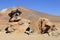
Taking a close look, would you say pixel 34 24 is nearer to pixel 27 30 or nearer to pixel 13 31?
pixel 27 30

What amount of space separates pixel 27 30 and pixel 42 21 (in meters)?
1.86

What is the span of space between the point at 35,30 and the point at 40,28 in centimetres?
57

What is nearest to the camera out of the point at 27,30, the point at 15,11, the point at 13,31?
the point at 13,31

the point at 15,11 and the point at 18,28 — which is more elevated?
the point at 15,11

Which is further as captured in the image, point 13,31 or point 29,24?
point 29,24

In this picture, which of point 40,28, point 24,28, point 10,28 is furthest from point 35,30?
point 10,28

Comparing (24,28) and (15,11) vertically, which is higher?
(15,11)

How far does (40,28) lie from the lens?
18406 mm

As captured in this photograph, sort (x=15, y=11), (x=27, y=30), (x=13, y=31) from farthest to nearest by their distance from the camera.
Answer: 1. (x=15, y=11)
2. (x=27, y=30)
3. (x=13, y=31)

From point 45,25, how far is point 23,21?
2.25 metres

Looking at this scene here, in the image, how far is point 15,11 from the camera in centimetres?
1914

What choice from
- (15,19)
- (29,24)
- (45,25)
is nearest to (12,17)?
(15,19)

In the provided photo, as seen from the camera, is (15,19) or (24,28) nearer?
(24,28)

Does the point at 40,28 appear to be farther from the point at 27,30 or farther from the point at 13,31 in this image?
the point at 13,31
